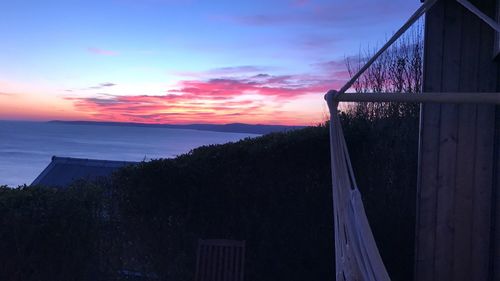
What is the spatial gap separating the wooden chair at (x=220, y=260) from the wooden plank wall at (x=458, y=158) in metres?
1.31

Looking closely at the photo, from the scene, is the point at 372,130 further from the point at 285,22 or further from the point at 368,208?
the point at 285,22

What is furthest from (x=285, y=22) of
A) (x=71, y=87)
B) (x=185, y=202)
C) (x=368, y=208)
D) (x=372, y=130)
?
(x=71, y=87)

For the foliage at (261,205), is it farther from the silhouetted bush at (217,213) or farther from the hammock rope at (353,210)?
the hammock rope at (353,210)

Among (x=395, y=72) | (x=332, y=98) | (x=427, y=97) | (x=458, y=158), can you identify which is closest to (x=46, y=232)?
(x=332, y=98)

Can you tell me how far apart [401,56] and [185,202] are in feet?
11.4

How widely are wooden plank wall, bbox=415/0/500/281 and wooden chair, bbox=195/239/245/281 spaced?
1.31 metres

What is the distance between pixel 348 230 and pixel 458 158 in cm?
147

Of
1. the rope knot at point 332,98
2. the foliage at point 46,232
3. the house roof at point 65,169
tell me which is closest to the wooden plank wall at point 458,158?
the rope knot at point 332,98

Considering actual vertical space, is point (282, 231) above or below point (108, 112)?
below

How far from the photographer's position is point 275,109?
391 inches

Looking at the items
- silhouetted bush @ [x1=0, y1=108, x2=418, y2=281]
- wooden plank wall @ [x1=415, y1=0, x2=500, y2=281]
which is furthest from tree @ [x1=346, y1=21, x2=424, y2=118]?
wooden plank wall @ [x1=415, y1=0, x2=500, y2=281]

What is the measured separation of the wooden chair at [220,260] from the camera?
11.0ft

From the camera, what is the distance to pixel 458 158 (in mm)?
3096

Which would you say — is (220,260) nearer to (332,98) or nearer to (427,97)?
(332,98)
